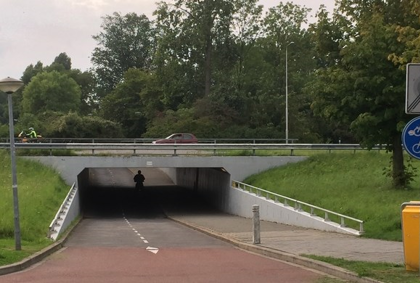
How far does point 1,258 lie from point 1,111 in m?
147

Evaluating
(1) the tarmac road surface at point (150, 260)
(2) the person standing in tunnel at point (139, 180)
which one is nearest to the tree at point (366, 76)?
(1) the tarmac road surface at point (150, 260)

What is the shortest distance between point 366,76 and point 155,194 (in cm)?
2863

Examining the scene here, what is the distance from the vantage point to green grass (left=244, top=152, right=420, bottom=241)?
890 inches

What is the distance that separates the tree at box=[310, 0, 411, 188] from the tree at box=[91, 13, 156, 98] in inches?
3250

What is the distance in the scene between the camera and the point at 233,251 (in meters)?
18.8

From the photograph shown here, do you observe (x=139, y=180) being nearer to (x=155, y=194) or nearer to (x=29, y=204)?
(x=155, y=194)

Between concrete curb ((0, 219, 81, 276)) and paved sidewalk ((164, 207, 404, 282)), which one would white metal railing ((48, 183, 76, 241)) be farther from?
paved sidewalk ((164, 207, 404, 282))

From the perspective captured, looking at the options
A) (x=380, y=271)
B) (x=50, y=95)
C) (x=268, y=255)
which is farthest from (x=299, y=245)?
(x=50, y=95)

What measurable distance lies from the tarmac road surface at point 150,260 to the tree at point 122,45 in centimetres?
7906

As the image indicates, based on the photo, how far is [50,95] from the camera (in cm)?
10438

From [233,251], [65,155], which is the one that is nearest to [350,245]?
[233,251]

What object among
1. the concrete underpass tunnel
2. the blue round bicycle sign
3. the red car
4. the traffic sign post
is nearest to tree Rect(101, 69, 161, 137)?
the concrete underpass tunnel

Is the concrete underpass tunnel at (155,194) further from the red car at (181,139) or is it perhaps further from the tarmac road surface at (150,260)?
the tarmac road surface at (150,260)

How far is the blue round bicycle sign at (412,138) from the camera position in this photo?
10492 millimetres
